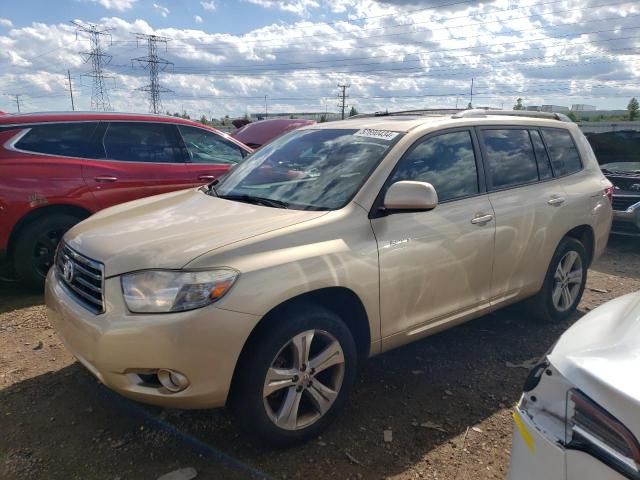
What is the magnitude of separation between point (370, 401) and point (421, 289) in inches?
30.8

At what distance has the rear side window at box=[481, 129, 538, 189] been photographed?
3.83m

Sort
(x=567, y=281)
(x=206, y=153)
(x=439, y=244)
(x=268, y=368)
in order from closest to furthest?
(x=268, y=368) → (x=439, y=244) → (x=567, y=281) → (x=206, y=153)

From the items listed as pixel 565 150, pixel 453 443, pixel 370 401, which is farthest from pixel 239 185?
pixel 565 150

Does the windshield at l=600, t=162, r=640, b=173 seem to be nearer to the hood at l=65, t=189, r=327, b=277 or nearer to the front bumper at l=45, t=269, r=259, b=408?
the hood at l=65, t=189, r=327, b=277

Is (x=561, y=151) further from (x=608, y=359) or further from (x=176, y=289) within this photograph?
(x=176, y=289)

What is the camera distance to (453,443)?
2.91m

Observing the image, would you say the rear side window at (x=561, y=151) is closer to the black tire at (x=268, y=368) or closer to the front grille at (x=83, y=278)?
the black tire at (x=268, y=368)

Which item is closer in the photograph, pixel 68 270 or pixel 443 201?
pixel 68 270

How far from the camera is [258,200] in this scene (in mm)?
3287

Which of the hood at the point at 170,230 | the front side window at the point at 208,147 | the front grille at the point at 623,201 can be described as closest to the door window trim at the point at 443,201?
the hood at the point at 170,230

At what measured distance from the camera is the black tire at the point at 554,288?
4.32 m

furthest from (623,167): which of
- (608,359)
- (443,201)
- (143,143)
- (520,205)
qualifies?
(608,359)

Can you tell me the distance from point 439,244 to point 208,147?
3985mm

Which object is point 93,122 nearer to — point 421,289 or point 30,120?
point 30,120
